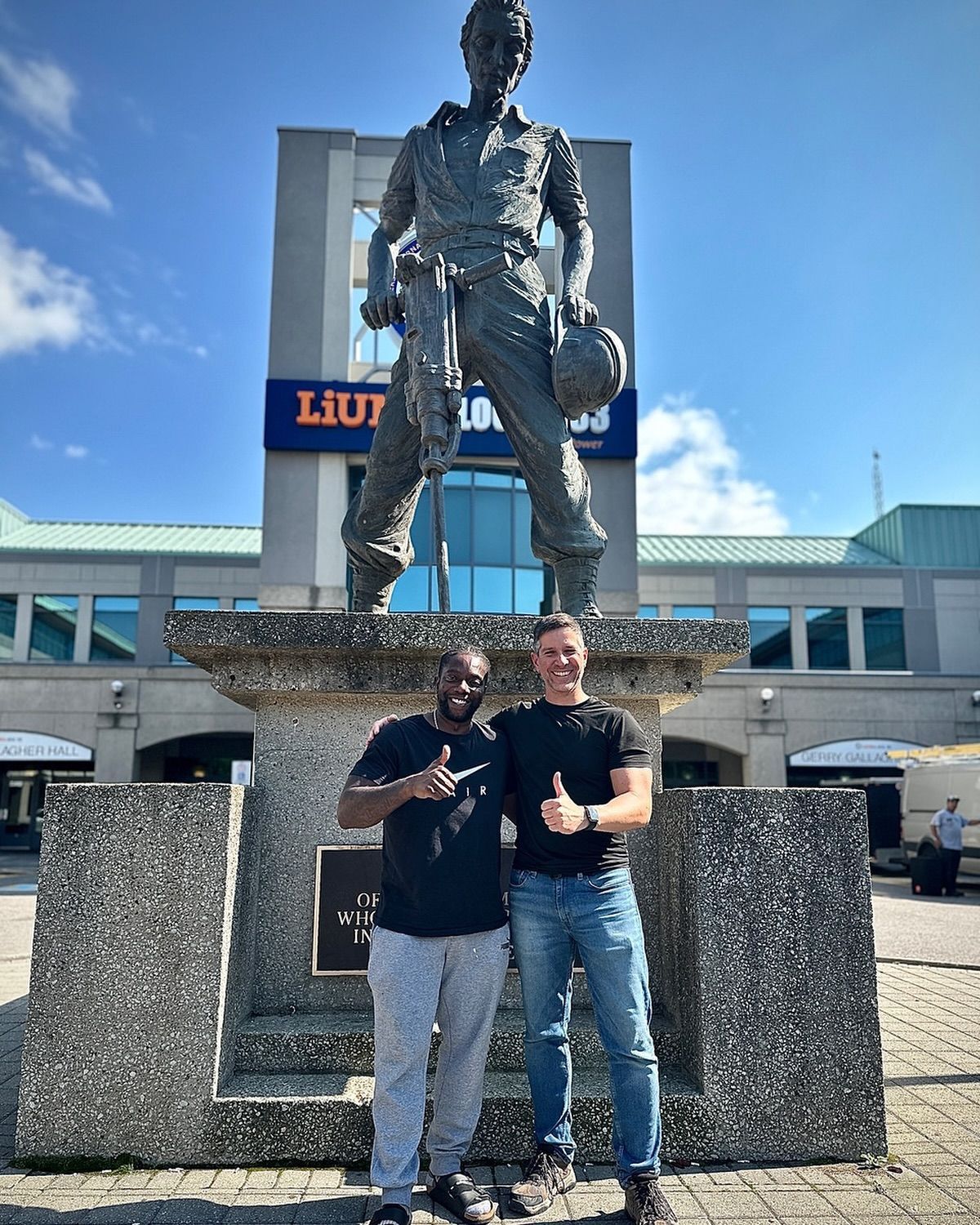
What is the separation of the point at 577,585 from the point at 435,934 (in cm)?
224

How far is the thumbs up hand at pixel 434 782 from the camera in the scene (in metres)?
2.99

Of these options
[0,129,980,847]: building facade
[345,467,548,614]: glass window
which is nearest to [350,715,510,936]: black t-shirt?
[0,129,980,847]: building facade

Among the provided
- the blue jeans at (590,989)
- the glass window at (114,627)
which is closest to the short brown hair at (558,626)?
the blue jeans at (590,989)

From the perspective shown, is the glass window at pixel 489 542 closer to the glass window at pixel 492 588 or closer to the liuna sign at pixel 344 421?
the glass window at pixel 492 588

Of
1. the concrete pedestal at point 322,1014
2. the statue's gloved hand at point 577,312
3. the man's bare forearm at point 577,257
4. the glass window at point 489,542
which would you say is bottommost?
the concrete pedestal at point 322,1014

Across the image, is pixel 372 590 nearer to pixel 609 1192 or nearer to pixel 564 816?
pixel 564 816

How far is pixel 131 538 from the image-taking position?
32688mm

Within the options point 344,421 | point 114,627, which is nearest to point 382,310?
point 344,421

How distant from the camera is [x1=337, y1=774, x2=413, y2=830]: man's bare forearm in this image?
307cm

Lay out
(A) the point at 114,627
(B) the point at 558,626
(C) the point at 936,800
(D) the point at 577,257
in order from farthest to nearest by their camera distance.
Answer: (A) the point at 114,627
(C) the point at 936,800
(D) the point at 577,257
(B) the point at 558,626

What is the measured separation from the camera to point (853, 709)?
2791 cm

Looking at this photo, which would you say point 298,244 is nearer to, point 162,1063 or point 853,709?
point 853,709

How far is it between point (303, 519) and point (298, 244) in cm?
649

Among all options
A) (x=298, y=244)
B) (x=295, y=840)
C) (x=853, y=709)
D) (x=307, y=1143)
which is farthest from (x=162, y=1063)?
(x=853, y=709)
